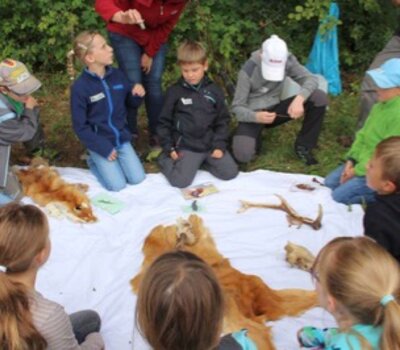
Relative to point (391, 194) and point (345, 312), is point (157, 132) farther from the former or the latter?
point (345, 312)

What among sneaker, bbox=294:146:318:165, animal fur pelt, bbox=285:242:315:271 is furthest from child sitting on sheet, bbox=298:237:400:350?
sneaker, bbox=294:146:318:165

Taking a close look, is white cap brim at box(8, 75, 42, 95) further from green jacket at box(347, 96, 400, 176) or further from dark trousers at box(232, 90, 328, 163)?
green jacket at box(347, 96, 400, 176)

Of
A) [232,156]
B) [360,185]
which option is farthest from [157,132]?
[360,185]

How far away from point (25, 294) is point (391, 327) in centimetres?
132

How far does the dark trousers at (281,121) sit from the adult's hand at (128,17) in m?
1.24

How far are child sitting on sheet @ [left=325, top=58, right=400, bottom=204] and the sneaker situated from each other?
40 centimetres

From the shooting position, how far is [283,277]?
3.17 meters

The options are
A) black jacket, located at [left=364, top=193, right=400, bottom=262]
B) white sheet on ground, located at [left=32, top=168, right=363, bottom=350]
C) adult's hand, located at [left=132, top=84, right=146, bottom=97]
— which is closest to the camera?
black jacket, located at [left=364, top=193, right=400, bottom=262]

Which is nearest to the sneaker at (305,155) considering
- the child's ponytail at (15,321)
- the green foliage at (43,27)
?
the green foliage at (43,27)

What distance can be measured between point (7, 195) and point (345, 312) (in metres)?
2.73

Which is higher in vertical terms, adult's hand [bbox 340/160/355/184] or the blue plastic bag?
the blue plastic bag

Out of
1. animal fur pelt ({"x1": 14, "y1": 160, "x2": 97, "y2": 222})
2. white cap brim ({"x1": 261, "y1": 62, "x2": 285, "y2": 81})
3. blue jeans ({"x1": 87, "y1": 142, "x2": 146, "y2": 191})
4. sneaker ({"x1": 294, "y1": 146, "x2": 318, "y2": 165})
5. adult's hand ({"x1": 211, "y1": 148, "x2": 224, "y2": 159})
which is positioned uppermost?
white cap brim ({"x1": 261, "y1": 62, "x2": 285, "y2": 81})

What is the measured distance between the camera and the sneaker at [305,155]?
4.41m

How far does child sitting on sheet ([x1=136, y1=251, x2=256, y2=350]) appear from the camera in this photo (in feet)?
5.69
